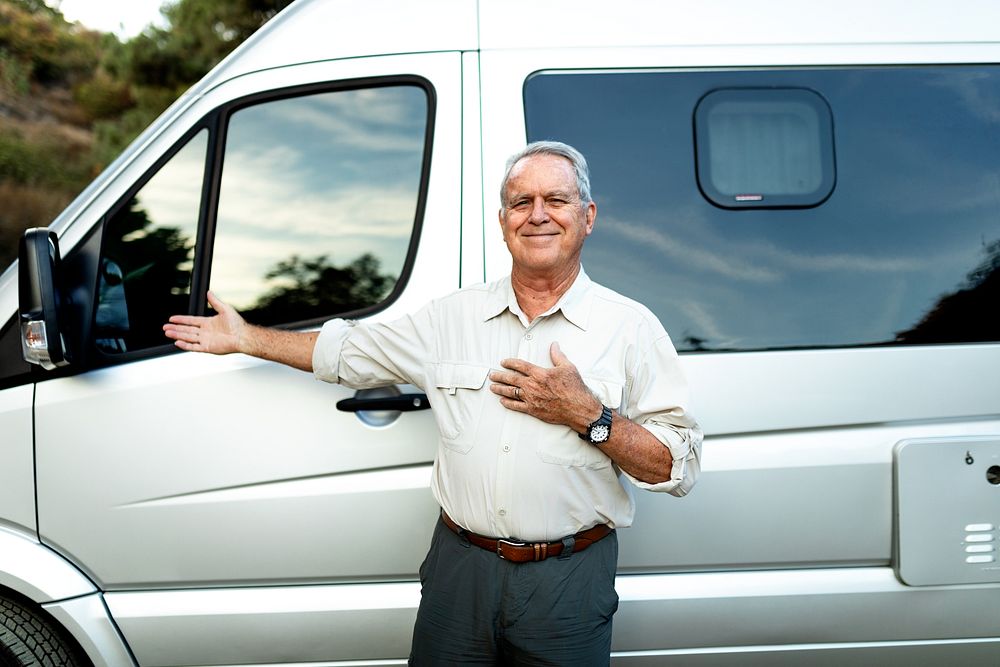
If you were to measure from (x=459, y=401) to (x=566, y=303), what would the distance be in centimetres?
33

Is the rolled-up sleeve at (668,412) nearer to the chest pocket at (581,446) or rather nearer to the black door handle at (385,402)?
the chest pocket at (581,446)

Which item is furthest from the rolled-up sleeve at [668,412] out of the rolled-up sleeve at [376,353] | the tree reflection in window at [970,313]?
the tree reflection in window at [970,313]

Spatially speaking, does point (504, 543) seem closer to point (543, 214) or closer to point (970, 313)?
point (543, 214)

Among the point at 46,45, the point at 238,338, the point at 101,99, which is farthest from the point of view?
the point at 46,45

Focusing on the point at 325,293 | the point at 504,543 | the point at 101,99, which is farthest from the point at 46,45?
the point at 504,543

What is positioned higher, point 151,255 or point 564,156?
point 564,156

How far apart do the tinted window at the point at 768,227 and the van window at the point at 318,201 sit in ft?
1.29

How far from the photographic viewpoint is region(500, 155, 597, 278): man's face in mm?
2027

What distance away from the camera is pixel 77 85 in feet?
53.6

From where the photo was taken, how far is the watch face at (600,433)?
194 cm


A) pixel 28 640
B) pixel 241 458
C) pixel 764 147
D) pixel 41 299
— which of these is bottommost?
pixel 28 640

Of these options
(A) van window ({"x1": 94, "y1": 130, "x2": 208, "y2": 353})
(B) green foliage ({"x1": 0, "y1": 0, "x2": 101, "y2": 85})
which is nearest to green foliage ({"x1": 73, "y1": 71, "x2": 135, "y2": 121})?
(B) green foliage ({"x1": 0, "y1": 0, "x2": 101, "y2": 85})

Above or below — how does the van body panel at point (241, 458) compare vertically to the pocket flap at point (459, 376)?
below

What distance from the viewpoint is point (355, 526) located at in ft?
8.00
